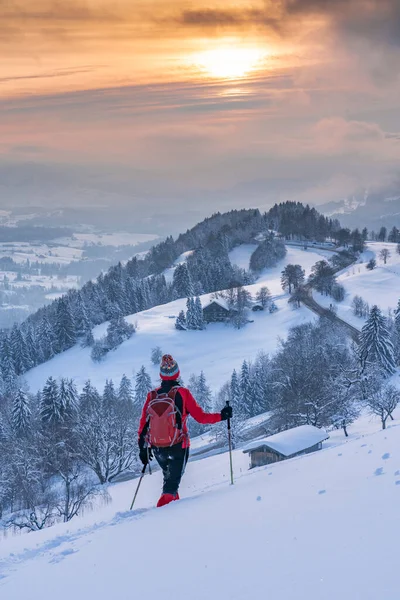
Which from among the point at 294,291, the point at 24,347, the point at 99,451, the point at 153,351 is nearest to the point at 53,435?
the point at 99,451

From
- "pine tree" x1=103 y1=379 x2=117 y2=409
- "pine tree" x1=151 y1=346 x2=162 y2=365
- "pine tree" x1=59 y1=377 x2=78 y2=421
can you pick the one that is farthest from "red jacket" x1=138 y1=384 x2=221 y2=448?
"pine tree" x1=151 y1=346 x2=162 y2=365

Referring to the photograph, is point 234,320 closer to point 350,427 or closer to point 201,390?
point 201,390

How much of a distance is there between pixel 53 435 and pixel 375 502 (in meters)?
44.9

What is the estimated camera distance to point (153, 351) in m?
83.9

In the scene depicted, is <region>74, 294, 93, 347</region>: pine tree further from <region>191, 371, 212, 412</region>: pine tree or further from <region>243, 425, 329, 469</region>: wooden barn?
<region>243, 425, 329, 469</region>: wooden barn

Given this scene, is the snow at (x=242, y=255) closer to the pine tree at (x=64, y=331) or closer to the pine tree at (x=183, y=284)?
the pine tree at (x=183, y=284)

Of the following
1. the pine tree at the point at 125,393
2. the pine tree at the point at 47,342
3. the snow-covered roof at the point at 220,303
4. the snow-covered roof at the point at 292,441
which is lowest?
the pine tree at the point at 125,393

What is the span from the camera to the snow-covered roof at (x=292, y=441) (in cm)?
2847

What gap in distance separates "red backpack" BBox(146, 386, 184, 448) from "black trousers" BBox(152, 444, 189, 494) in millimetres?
147

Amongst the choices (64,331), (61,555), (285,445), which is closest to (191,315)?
(64,331)

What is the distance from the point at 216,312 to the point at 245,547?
8996 cm

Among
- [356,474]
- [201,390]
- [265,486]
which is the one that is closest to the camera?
[356,474]

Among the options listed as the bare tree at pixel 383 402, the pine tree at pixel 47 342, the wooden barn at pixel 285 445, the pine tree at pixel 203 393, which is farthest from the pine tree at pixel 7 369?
the wooden barn at pixel 285 445

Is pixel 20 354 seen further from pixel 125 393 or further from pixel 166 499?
pixel 166 499
